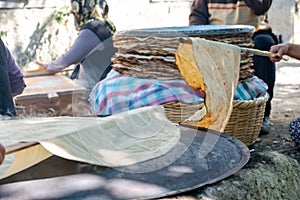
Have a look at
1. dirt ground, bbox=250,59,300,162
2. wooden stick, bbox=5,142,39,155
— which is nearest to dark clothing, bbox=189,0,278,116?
dirt ground, bbox=250,59,300,162

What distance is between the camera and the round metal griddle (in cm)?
142

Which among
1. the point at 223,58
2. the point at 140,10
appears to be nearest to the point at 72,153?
the point at 223,58

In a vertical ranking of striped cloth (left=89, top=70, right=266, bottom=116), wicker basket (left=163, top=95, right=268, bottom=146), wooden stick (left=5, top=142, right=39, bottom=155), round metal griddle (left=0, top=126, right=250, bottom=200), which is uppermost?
wooden stick (left=5, top=142, right=39, bottom=155)

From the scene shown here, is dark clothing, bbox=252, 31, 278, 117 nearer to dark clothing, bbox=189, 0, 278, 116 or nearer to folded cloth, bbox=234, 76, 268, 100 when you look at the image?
dark clothing, bbox=189, 0, 278, 116

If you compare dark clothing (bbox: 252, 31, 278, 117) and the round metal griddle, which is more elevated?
the round metal griddle

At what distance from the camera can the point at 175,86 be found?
268 cm

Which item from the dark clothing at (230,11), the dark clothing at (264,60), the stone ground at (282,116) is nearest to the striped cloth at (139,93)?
the stone ground at (282,116)

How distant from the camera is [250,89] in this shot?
9.53 feet

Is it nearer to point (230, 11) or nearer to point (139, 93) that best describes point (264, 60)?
point (230, 11)

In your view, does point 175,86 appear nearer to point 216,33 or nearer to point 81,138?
point 216,33

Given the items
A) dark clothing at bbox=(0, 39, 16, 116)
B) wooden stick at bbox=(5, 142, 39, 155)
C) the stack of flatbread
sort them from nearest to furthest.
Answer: wooden stick at bbox=(5, 142, 39, 155) → the stack of flatbread → dark clothing at bbox=(0, 39, 16, 116)

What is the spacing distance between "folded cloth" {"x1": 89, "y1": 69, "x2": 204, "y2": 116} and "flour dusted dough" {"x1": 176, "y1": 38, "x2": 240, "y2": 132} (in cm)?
64

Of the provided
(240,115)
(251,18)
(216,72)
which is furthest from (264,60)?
(216,72)

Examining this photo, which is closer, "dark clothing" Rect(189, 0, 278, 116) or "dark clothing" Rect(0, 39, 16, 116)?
"dark clothing" Rect(0, 39, 16, 116)
